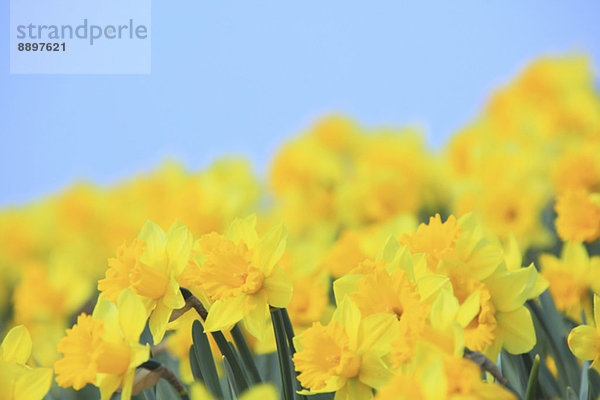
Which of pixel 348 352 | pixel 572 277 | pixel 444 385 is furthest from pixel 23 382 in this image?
pixel 572 277

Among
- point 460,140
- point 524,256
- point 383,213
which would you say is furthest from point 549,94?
point 524,256

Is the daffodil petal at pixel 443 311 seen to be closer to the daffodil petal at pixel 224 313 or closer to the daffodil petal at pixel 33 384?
the daffodil petal at pixel 224 313

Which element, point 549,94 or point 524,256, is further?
point 549,94

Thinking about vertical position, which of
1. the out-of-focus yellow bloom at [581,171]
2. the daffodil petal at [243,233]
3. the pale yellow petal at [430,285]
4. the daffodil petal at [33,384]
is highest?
the out-of-focus yellow bloom at [581,171]

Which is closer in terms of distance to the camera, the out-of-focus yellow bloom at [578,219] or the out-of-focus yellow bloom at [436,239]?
the out-of-focus yellow bloom at [436,239]

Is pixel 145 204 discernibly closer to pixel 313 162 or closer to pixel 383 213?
pixel 313 162

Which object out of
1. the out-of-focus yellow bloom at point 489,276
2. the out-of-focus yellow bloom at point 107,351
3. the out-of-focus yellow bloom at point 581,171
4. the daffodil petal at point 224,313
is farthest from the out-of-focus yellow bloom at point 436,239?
the out-of-focus yellow bloom at point 581,171

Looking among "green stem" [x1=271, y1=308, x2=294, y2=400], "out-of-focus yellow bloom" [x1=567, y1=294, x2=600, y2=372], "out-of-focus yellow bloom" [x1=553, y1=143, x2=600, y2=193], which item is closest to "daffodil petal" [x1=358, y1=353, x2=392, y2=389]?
"green stem" [x1=271, y1=308, x2=294, y2=400]
